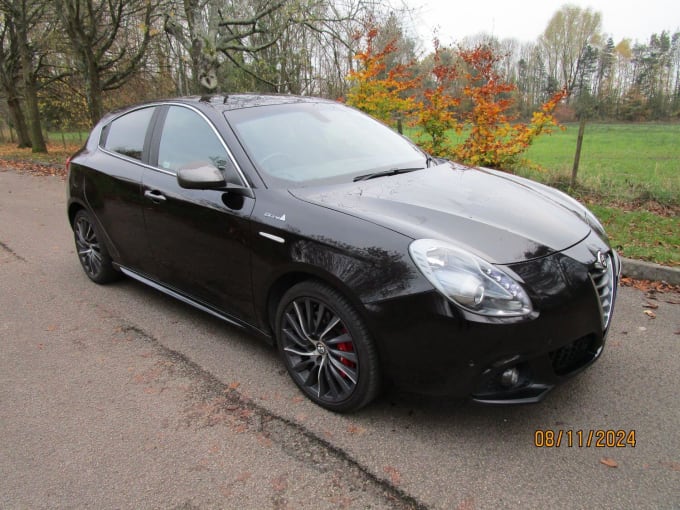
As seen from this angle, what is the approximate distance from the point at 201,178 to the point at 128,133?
1.66 m

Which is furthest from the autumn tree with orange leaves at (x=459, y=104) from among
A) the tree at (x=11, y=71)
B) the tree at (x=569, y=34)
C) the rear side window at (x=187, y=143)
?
the tree at (x=569, y=34)

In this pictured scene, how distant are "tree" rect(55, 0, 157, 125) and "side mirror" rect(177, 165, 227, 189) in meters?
11.1

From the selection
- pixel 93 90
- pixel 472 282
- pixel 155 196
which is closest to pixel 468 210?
pixel 472 282

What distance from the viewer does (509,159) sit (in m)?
7.61

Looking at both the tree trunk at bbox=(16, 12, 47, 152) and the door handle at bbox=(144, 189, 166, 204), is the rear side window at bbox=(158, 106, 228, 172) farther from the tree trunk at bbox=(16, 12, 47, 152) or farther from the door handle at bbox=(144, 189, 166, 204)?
the tree trunk at bbox=(16, 12, 47, 152)

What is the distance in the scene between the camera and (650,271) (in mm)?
4496

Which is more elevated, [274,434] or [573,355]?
[573,355]

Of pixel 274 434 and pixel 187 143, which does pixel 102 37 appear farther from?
pixel 274 434

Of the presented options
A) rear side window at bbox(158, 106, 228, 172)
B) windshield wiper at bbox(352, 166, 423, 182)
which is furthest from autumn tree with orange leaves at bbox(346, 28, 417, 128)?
rear side window at bbox(158, 106, 228, 172)

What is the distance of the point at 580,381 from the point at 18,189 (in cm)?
1151

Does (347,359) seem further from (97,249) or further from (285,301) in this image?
(97,249)

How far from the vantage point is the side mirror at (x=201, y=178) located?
113 inches

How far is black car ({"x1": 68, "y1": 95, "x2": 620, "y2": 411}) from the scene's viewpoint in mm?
2209

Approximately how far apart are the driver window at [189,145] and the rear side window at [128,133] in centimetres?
32
